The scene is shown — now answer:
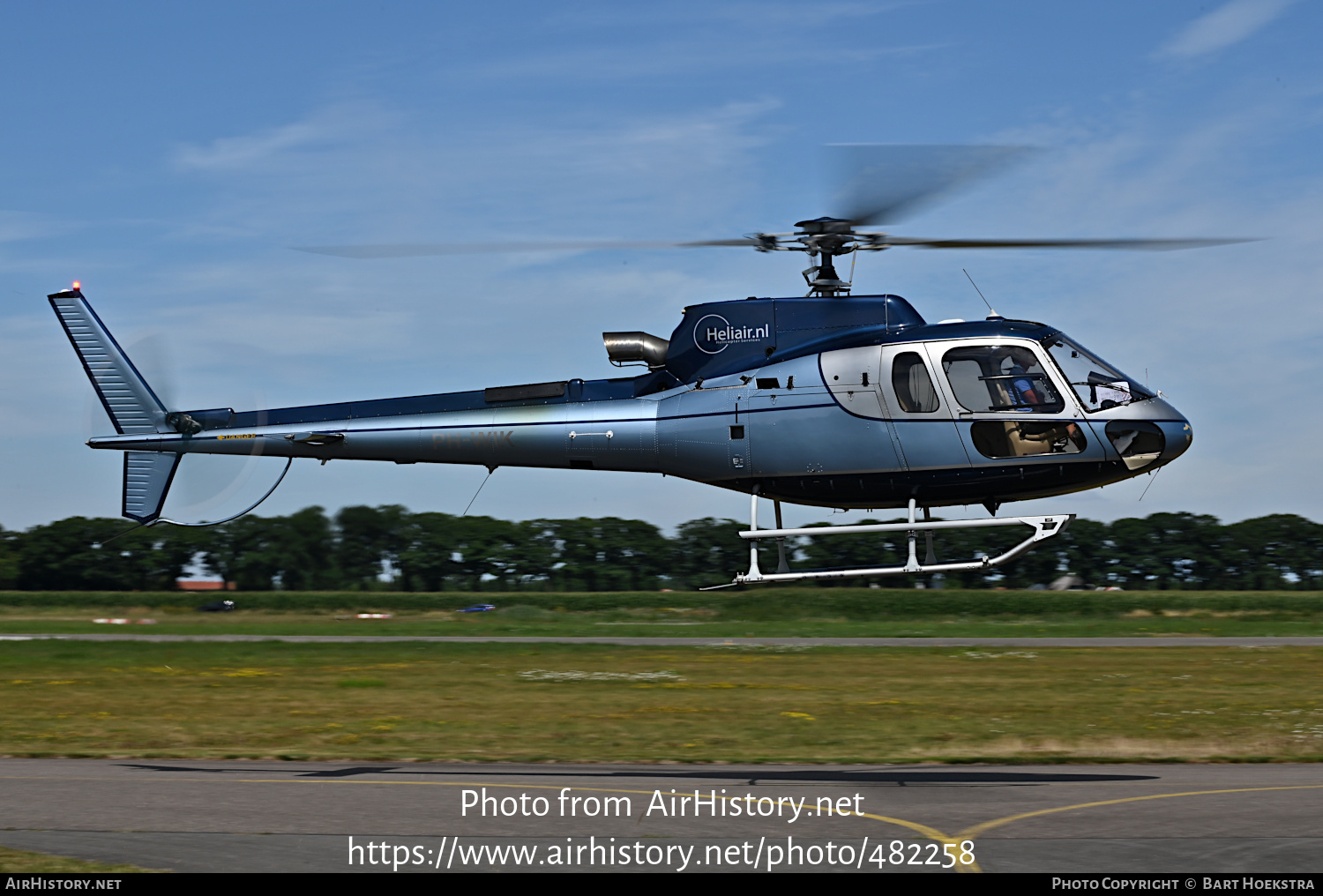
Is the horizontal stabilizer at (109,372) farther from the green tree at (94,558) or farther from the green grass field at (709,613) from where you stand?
the green tree at (94,558)

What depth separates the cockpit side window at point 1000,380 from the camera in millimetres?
16828

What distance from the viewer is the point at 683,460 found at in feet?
60.7

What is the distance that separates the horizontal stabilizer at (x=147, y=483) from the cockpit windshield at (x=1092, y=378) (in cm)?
1590

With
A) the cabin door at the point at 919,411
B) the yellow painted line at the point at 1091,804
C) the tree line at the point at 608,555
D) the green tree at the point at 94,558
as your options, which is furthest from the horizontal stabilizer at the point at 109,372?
the green tree at the point at 94,558

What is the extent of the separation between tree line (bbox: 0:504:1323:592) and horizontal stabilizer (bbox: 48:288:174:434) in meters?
40.7

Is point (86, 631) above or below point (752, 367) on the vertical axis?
below

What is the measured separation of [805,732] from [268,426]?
11.3 m

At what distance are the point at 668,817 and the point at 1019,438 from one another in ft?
23.7

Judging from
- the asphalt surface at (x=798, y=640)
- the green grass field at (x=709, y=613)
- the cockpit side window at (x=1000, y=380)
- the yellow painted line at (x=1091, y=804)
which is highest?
the cockpit side window at (x=1000, y=380)

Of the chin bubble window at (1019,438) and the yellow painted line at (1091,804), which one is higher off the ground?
the chin bubble window at (1019,438)

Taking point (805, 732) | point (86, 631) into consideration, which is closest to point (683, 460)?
point (805, 732)

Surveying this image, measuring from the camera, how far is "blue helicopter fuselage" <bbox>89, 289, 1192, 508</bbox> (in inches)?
665
